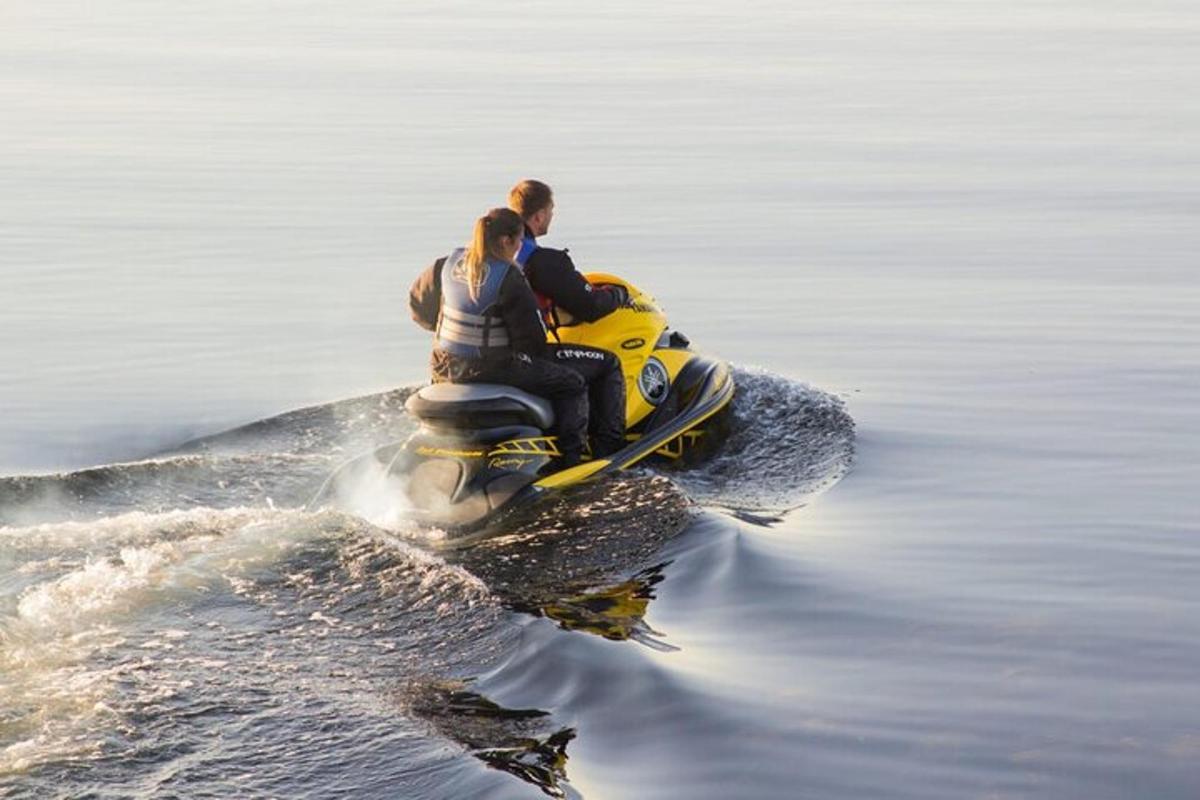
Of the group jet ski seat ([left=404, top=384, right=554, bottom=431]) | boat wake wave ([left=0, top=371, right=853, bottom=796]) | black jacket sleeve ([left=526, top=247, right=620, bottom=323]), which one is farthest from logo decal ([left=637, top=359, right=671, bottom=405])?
jet ski seat ([left=404, top=384, right=554, bottom=431])

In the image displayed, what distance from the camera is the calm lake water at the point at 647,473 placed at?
27.6 feet

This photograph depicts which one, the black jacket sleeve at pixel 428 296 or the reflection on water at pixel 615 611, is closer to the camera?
the reflection on water at pixel 615 611

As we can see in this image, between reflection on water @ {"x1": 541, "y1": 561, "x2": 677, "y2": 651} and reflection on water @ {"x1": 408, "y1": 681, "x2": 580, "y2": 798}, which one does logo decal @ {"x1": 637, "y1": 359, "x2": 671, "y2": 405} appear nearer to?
reflection on water @ {"x1": 541, "y1": 561, "x2": 677, "y2": 651}

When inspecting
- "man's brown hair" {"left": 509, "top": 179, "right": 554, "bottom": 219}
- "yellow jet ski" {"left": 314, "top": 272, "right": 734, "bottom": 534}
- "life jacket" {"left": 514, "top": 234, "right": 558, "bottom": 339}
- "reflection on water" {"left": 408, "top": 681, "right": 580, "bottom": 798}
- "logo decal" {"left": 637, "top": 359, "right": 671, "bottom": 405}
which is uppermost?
"man's brown hair" {"left": 509, "top": 179, "right": 554, "bottom": 219}

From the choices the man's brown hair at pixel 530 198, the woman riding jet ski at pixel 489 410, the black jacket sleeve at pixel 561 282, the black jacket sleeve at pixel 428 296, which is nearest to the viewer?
the woman riding jet ski at pixel 489 410

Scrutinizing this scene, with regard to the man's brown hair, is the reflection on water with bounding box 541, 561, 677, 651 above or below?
below

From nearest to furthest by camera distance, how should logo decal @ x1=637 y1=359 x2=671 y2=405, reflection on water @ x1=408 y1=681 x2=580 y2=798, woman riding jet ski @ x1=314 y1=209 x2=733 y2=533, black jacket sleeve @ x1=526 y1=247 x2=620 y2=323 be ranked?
reflection on water @ x1=408 y1=681 x2=580 y2=798
woman riding jet ski @ x1=314 y1=209 x2=733 y2=533
black jacket sleeve @ x1=526 y1=247 x2=620 y2=323
logo decal @ x1=637 y1=359 x2=671 y2=405

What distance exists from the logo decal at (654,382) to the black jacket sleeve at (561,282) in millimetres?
865

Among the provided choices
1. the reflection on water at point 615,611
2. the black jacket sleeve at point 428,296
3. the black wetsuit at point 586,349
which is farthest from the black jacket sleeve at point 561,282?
the reflection on water at point 615,611

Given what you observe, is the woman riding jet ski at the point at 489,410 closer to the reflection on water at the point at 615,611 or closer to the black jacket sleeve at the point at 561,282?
the black jacket sleeve at the point at 561,282

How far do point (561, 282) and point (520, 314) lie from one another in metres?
0.87

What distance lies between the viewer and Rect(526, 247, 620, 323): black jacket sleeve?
42.2 ft

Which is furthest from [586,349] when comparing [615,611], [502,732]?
[502,732]

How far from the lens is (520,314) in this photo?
12.1m
